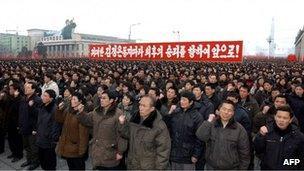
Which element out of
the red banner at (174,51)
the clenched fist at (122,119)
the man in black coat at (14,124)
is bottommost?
the man in black coat at (14,124)

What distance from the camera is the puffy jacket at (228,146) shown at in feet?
13.8

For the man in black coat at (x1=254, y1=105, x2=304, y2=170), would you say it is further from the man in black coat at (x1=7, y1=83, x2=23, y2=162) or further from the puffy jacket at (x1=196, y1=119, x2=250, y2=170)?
the man in black coat at (x1=7, y1=83, x2=23, y2=162)

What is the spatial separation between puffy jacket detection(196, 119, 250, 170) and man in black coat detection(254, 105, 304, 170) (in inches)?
8.5

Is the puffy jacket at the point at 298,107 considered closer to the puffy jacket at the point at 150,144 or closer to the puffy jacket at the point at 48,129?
the puffy jacket at the point at 150,144

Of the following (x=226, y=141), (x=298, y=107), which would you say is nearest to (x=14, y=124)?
(x=226, y=141)

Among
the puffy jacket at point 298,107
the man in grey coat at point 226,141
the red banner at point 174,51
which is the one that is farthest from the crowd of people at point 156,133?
the red banner at point 174,51

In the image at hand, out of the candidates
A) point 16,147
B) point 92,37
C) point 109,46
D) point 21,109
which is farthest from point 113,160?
point 92,37

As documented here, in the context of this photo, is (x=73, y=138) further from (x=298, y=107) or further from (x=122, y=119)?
(x=298, y=107)

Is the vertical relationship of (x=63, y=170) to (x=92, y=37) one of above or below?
below

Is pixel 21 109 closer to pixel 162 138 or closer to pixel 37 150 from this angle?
pixel 37 150

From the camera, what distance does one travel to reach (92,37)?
333 ft

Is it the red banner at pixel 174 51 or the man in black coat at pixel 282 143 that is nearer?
the man in black coat at pixel 282 143

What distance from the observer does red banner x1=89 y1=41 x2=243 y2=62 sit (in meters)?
23.2

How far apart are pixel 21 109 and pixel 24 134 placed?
488mm
